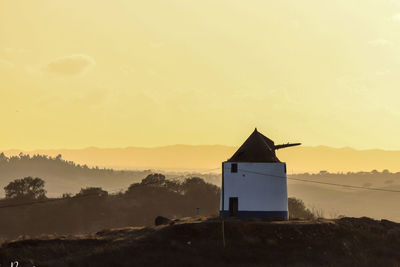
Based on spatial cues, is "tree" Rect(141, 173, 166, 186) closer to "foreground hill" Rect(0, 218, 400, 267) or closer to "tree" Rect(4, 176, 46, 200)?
"tree" Rect(4, 176, 46, 200)

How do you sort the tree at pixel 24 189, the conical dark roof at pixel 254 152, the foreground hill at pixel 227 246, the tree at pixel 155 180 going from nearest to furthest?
1. the foreground hill at pixel 227 246
2. the conical dark roof at pixel 254 152
3. the tree at pixel 24 189
4. the tree at pixel 155 180

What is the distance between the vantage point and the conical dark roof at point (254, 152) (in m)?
65.2

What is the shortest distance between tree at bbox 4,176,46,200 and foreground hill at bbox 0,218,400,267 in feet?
222

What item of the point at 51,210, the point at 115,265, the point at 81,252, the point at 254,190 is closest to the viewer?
the point at 115,265

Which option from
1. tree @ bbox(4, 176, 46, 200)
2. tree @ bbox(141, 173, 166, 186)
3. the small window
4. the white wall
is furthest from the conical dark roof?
tree @ bbox(141, 173, 166, 186)

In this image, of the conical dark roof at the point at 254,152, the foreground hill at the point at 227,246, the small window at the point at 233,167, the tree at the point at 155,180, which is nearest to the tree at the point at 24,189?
the tree at the point at 155,180

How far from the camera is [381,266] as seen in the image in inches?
2045

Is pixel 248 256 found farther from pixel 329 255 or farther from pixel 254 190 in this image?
pixel 254 190

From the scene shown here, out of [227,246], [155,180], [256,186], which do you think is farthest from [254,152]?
[155,180]

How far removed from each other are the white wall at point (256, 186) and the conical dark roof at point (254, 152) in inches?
29.1

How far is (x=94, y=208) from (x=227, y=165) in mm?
63564

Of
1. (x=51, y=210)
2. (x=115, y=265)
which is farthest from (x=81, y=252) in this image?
(x=51, y=210)

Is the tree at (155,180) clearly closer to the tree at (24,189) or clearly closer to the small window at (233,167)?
the tree at (24,189)

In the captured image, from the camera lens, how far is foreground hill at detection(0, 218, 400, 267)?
48.5 metres
